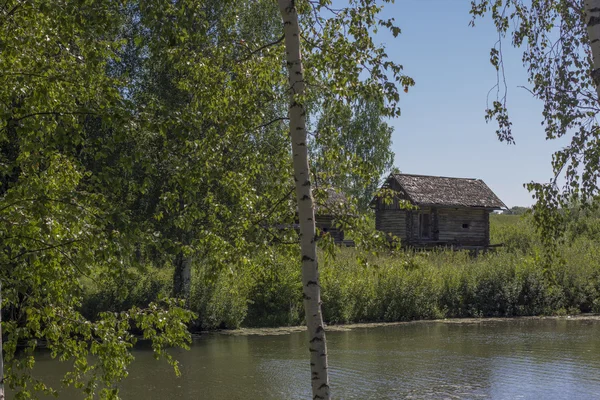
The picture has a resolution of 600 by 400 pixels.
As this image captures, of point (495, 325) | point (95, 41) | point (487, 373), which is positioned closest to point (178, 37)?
point (95, 41)

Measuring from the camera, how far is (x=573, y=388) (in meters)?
13.9

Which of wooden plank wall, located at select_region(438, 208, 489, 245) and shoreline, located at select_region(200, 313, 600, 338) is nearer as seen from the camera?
shoreline, located at select_region(200, 313, 600, 338)

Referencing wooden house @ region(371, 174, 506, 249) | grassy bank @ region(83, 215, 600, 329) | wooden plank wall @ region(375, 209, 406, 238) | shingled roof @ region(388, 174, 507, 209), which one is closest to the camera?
grassy bank @ region(83, 215, 600, 329)

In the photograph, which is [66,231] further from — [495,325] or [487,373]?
[495,325]

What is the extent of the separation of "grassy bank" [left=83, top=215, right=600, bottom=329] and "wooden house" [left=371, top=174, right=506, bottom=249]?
7.64m

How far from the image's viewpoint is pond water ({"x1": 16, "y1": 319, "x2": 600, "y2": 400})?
555 inches

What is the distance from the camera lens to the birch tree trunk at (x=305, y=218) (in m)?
6.43

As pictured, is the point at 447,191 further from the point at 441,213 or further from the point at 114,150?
the point at 114,150

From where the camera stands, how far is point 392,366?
1686 centimetres

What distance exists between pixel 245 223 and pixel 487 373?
10.00m

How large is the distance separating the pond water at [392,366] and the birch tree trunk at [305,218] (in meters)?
7.45

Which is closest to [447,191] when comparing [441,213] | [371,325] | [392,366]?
[441,213]

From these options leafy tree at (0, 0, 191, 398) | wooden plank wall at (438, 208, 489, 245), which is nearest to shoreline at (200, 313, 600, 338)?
wooden plank wall at (438, 208, 489, 245)

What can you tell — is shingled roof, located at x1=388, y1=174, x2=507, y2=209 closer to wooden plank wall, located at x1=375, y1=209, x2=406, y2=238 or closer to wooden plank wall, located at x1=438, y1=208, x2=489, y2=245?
wooden plank wall, located at x1=438, y1=208, x2=489, y2=245
